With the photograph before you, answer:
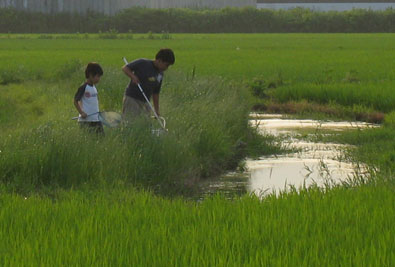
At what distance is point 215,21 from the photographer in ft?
182

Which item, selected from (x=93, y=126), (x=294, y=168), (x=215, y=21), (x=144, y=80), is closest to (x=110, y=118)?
(x=93, y=126)

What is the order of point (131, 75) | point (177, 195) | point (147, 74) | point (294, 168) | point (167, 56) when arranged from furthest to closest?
point (294, 168), point (147, 74), point (131, 75), point (167, 56), point (177, 195)

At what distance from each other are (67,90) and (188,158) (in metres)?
7.48

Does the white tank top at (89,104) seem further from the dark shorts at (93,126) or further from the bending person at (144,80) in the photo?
the bending person at (144,80)

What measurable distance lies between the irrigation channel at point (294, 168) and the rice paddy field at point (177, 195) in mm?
235

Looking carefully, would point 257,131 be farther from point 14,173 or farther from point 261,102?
point 14,173

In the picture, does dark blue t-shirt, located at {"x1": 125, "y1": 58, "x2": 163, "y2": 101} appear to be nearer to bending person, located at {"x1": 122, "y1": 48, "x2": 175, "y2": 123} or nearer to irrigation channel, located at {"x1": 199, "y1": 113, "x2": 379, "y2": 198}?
bending person, located at {"x1": 122, "y1": 48, "x2": 175, "y2": 123}

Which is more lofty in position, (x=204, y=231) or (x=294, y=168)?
(x=204, y=231)

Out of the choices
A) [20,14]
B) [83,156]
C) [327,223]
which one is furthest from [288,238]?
[20,14]

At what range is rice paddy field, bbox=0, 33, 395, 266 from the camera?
190 inches

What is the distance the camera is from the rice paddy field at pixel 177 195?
4832 mm

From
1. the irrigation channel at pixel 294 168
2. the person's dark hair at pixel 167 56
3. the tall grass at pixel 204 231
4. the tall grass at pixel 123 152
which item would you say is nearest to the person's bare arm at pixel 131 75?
the person's dark hair at pixel 167 56

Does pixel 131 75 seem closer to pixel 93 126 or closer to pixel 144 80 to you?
pixel 144 80

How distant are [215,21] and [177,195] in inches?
1897
